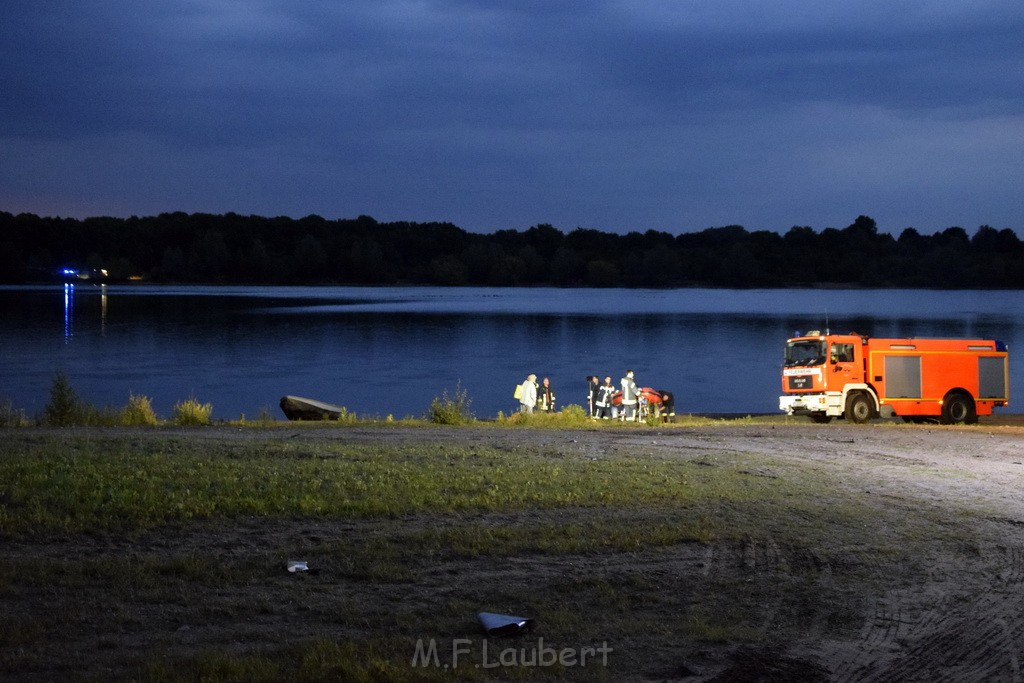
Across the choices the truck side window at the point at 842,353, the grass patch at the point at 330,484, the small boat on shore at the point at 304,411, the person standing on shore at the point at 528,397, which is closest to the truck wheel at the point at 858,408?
the truck side window at the point at 842,353

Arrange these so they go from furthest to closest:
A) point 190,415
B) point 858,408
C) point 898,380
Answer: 1. point 898,380
2. point 858,408
3. point 190,415

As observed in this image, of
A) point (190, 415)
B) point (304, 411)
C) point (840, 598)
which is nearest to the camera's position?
point (840, 598)

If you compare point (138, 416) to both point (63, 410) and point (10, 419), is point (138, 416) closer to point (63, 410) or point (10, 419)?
point (63, 410)

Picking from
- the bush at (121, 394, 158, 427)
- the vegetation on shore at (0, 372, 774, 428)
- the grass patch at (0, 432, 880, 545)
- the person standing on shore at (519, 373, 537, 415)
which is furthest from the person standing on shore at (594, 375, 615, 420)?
the grass patch at (0, 432, 880, 545)

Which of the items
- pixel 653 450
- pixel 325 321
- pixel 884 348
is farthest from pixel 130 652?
pixel 325 321

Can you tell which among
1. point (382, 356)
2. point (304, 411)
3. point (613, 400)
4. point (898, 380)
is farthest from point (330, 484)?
point (382, 356)

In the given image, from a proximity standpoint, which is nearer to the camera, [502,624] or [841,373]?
[502,624]

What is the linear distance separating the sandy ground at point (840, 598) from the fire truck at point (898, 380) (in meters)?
16.7

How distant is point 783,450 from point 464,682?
14.0 m

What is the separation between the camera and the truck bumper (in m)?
33.9

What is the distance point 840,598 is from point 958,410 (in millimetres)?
26622

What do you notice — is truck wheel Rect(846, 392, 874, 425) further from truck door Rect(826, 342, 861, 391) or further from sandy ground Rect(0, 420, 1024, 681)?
Result: sandy ground Rect(0, 420, 1024, 681)

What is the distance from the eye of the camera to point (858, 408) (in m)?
33.7

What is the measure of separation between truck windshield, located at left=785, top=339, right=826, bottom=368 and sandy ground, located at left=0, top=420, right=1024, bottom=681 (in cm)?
1715
